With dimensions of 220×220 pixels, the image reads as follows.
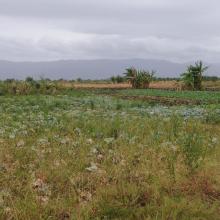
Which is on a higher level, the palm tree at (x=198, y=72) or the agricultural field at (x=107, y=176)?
the palm tree at (x=198, y=72)

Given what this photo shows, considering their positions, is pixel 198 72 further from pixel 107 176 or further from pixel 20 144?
pixel 107 176

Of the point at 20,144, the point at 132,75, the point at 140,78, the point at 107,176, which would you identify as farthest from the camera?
the point at 132,75

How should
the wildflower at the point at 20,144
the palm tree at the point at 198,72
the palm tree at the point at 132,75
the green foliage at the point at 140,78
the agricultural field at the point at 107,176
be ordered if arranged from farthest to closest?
1. the palm tree at the point at 132,75
2. the green foliage at the point at 140,78
3. the palm tree at the point at 198,72
4. the wildflower at the point at 20,144
5. the agricultural field at the point at 107,176

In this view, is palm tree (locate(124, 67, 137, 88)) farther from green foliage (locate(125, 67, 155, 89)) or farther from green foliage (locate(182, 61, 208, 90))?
green foliage (locate(182, 61, 208, 90))

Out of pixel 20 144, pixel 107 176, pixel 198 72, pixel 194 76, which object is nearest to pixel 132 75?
pixel 194 76

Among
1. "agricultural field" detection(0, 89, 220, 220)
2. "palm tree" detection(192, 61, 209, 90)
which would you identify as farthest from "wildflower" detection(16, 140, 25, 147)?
"palm tree" detection(192, 61, 209, 90)

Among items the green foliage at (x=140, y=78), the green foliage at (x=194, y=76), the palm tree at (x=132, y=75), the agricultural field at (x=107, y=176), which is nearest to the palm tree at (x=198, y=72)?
the green foliage at (x=194, y=76)

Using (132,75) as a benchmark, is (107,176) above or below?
below

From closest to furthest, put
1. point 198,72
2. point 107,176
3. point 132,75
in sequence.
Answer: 1. point 107,176
2. point 198,72
3. point 132,75

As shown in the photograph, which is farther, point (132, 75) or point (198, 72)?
point (132, 75)

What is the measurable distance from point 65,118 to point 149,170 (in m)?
8.40

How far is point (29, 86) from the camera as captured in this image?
38.5 m

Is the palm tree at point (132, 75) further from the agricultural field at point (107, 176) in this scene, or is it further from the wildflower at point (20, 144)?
the wildflower at point (20, 144)

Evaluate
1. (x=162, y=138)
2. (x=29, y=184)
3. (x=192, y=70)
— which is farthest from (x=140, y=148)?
(x=192, y=70)
